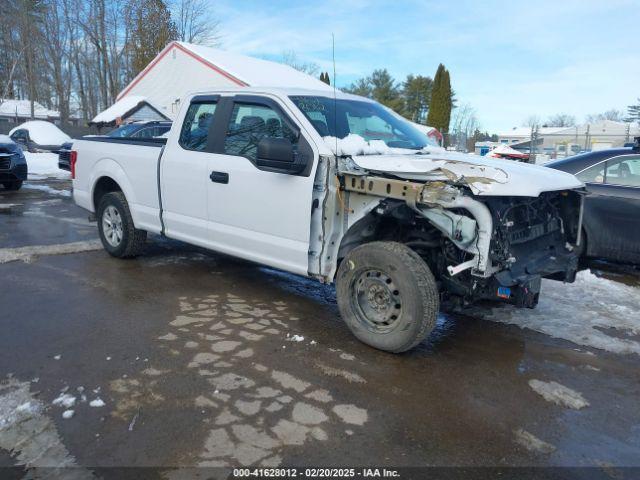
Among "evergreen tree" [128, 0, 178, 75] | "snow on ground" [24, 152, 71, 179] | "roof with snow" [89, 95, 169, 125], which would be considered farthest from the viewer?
"evergreen tree" [128, 0, 178, 75]

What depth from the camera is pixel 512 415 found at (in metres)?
3.19

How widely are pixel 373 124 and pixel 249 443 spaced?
→ 10.7 ft

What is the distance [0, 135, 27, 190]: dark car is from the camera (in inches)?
491

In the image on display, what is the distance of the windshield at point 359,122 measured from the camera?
4488mm

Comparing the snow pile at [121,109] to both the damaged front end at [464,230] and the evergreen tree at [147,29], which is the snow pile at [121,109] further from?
the damaged front end at [464,230]

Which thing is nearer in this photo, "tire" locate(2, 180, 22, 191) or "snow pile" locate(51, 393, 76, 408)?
"snow pile" locate(51, 393, 76, 408)

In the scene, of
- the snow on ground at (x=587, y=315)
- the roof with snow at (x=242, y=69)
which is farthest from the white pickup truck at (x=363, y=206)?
the roof with snow at (x=242, y=69)

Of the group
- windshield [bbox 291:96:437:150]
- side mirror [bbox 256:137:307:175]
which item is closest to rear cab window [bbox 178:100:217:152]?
windshield [bbox 291:96:437:150]

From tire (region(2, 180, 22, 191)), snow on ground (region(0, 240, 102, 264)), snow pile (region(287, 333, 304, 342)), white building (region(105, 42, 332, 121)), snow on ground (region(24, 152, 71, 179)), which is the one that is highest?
white building (region(105, 42, 332, 121))

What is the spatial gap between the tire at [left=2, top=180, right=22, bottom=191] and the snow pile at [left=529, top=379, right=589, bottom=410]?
13.3 meters

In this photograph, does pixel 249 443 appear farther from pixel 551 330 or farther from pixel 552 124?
pixel 552 124

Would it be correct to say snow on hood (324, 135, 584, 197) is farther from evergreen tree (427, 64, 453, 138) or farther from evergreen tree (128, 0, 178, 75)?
evergreen tree (427, 64, 453, 138)

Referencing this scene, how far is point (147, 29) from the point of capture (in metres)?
39.1

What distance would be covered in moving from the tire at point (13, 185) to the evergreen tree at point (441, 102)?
37283mm
